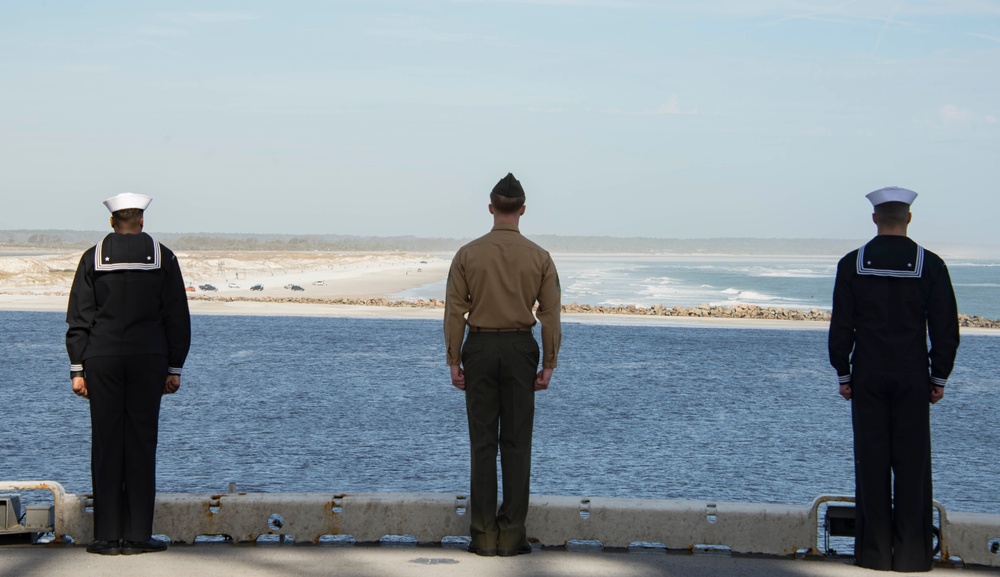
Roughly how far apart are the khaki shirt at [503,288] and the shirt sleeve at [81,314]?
195 centimetres

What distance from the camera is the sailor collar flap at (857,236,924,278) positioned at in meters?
6.48

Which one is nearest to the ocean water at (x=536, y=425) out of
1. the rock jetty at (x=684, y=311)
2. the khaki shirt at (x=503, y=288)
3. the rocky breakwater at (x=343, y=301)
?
the khaki shirt at (x=503, y=288)

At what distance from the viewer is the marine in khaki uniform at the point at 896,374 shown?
6461 millimetres

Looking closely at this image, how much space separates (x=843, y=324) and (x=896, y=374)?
380mm

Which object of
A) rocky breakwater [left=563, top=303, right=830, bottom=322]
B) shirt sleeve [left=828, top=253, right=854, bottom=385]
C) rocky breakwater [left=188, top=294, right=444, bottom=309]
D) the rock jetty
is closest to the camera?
shirt sleeve [left=828, top=253, right=854, bottom=385]

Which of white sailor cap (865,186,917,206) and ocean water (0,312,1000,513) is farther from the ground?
white sailor cap (865,186,917,206)

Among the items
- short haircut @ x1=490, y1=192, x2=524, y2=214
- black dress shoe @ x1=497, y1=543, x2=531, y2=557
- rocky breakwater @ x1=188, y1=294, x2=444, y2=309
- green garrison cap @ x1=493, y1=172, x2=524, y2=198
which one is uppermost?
green garrison cap @ x1=493, y1=172, x2=524, y2=198

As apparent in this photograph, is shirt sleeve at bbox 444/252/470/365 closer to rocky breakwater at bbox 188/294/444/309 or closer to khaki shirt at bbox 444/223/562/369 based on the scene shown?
khaki shirt at bbox 444/223/562/369

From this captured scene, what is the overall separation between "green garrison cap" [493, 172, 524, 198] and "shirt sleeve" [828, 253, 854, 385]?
5.87ft

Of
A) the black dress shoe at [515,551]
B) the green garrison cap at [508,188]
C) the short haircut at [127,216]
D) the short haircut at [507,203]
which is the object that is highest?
the green garrison cap at [508,188]

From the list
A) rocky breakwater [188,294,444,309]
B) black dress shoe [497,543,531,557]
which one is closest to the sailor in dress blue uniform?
black dress shoe [497,543,531,557]

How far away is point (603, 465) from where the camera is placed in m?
19.7

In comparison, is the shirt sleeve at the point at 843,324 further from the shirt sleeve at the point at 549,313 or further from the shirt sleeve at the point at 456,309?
the shirt sleeve at the point at 456,309

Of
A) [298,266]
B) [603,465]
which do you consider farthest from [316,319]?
[298,266]
